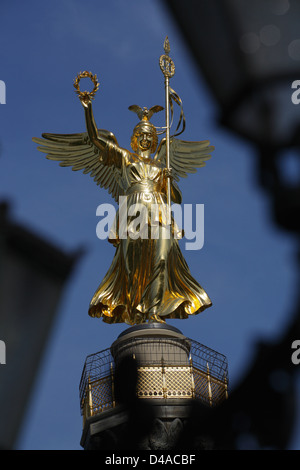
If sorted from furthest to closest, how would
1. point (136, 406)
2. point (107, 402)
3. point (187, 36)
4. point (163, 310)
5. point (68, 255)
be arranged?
point (163, 310) → point (107, 402) → point (68, 255) → point (136, 406) → point (187, 36)

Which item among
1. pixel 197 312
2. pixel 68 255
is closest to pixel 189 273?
pixel 197 312

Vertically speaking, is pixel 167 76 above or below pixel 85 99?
above

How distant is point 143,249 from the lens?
1831cm

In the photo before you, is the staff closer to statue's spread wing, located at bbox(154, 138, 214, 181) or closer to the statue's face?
the statue's face

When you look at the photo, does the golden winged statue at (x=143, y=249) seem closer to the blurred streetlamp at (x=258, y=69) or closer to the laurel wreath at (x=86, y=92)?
the laurel wreath at (x=86, y=92)

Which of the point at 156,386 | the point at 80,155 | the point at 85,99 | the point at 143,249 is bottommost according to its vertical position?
the point at 156,386

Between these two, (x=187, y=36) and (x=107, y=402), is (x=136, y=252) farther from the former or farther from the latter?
(x=187, y=36)

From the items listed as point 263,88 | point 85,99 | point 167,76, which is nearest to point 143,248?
point 85,99

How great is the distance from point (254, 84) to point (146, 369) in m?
12.5

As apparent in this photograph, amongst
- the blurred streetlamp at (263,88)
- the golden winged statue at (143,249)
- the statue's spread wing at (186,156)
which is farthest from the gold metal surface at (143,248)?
the blurred streetlamp at (263,88)

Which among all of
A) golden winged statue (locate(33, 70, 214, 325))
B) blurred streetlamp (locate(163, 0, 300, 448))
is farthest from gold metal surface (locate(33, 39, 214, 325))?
blurred streetlamp (locate(163, 0, 300, 448))

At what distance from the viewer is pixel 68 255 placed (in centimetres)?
331

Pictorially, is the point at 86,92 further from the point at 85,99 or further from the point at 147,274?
the point at 147,274

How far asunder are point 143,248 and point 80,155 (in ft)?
10.9
